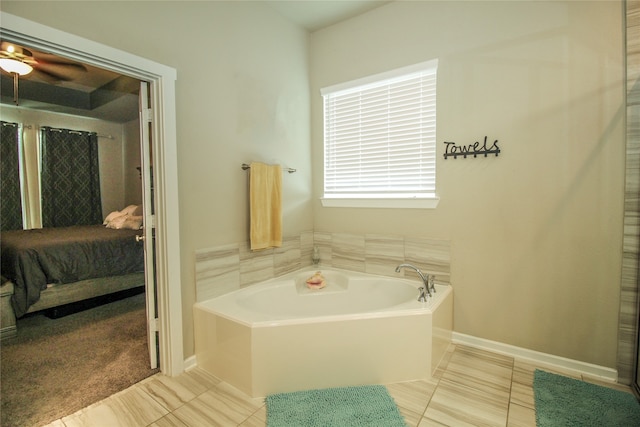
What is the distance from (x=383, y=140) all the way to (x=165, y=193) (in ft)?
6.09

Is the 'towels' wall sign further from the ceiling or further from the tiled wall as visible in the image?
the ceiling

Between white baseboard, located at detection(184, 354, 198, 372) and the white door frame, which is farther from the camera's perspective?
white baseboard, located at detection(184, 354, 198, 372)

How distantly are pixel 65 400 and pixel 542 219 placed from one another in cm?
322

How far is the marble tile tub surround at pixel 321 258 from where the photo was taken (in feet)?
7.41

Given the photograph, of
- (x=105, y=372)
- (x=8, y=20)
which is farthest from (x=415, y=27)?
(x=105, y=372)

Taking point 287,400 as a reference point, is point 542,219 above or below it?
above

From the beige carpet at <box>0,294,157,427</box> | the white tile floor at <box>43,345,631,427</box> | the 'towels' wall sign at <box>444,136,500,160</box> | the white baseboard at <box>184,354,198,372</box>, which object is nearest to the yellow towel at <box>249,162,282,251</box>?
the white baseboard at <box>184,354,198,372</box>

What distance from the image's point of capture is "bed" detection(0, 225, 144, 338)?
2689 millimetres

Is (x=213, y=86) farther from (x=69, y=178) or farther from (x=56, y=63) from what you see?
(x=69, y=178)

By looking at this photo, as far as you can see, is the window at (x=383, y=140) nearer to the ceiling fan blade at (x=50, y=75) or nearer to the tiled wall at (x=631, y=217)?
the tiled wall at (x=631, y=217)

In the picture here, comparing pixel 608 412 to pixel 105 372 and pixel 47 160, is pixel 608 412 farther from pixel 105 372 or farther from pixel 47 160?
pixel 47 160

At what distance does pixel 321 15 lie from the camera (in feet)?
9.21

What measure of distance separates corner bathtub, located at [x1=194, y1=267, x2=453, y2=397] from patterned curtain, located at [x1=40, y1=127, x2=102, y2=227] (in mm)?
4201

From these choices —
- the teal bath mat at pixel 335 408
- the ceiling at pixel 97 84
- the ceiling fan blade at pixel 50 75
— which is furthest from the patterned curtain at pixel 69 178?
the teal bath mat at pixel 335 408
